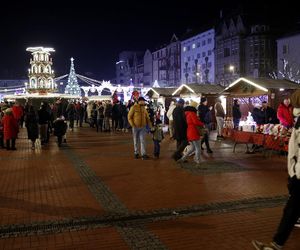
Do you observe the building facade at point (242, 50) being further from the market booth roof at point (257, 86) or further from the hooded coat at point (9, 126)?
the hooded coat at point (9, 126)

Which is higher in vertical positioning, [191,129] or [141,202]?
[191,129]

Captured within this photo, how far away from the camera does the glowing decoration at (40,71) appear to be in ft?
140

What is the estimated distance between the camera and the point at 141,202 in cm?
777

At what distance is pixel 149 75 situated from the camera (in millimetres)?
100562

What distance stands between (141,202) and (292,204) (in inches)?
138

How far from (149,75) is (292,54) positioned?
53481 millimetres

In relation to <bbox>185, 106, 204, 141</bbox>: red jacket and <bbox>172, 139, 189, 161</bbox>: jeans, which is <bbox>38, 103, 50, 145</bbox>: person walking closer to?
<bbox>172, 139, 189, 161</bbox>: jeans

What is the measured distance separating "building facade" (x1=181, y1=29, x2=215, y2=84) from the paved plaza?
178 feet

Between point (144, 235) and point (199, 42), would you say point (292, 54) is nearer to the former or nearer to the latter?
point (199, 42)

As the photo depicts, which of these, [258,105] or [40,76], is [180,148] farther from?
[40,76]

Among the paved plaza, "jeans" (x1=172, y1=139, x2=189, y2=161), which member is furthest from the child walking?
"jeans" (x1=172, y1=139, x2=189, y2=161)

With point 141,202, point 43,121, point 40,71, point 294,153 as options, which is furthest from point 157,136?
point 40,71

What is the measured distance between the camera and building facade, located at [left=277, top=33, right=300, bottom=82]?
49.1 meters

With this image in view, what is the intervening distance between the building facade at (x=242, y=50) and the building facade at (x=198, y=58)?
2.68 m
